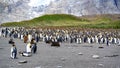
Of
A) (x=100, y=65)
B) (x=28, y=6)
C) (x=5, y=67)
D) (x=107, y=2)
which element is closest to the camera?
(x=5, y=67)

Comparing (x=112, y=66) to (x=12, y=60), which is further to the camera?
(x=12, y=60)

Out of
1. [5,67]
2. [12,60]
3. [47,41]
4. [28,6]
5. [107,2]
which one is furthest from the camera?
[107,2]

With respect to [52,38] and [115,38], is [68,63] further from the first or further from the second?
[115,38]

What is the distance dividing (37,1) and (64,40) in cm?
6597

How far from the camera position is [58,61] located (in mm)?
22516

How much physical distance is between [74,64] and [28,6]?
8762 cm

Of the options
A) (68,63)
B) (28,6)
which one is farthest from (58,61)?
(28,6)

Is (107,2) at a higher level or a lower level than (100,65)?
higher

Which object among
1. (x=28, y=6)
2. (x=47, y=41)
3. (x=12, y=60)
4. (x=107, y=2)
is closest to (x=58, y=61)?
(x=12, y=60)

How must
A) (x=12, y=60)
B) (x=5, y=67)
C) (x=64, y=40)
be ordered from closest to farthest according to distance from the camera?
1. (x=5, y=67)
2. (x=12, y=60)
3. (x=64, y=40)

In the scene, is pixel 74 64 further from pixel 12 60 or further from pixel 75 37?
pixel 75 37

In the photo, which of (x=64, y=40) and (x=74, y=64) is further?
(x=64, y=40)

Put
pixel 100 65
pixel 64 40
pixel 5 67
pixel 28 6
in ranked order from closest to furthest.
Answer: pixel 5 67
pixel 100 65
pixel 64 40
pixel 28 6

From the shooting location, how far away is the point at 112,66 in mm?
20859
